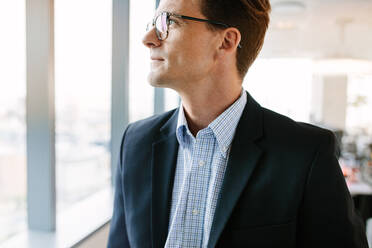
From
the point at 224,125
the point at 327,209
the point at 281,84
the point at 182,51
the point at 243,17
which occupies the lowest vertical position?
the point at 327,209

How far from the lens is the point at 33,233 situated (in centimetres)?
176

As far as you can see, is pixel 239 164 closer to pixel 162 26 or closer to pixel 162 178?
pixel 162 178

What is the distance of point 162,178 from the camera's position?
3.70 feet

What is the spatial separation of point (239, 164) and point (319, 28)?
633 cm

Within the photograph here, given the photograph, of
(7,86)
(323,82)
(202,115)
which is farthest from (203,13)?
(323,82)

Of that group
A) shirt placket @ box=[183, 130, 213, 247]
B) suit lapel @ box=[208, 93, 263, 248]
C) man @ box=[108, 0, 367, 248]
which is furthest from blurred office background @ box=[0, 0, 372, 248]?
suit lapel @ box=[208, 93, 263, 248]

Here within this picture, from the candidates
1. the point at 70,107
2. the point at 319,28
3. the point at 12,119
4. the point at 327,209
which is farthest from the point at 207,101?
the point at 319,28

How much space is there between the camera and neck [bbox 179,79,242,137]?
115 centimetres

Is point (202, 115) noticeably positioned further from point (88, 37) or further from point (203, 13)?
point (88, 37)

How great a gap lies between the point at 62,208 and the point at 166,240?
138 cm

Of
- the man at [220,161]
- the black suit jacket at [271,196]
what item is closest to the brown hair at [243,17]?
the man at [220,161]

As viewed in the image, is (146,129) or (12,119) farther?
(12,119)

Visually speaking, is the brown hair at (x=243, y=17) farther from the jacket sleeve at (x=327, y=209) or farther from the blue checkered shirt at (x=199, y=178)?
the jacket sleeve at (x=327, y=209)

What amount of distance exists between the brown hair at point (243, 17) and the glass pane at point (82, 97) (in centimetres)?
117
